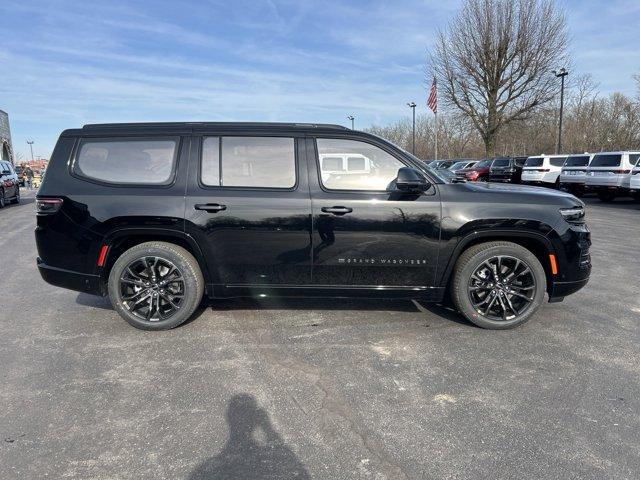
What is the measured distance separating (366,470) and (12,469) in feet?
6.07

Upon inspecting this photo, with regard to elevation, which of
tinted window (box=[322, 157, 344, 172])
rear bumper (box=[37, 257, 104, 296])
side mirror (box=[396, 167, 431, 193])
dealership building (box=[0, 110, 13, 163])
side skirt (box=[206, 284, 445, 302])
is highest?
dealership building (box=[0, 110, 13, 163])

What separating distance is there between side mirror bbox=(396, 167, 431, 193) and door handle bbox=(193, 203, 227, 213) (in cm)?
157

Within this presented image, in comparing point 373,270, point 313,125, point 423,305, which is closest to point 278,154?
point 313,125

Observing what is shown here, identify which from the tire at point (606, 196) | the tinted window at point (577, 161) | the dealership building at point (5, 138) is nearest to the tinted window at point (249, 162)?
the tire at point (606, 196)

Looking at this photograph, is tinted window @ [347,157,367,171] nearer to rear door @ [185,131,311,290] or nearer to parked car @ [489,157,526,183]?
rear door @ [185,131,311,290]

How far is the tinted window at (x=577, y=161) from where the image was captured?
61.9ft

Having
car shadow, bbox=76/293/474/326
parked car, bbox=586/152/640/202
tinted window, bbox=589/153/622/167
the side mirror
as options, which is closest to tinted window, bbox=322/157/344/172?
the side mirror

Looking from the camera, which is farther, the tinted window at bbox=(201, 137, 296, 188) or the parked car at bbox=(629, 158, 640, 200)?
the parked car at bbox=(629, 158, 640, 200)

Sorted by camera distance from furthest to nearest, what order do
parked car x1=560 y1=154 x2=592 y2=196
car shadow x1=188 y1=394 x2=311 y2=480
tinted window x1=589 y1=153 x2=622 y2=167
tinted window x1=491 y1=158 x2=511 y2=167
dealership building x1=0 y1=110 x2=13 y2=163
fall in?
dealership building x1=0 y1=110 x2=13 y2=163 → tinted window x1=491 y1=158 x2=511 y2=167 → parked car x1=560 y1=154 x2=592 y2=196 → tinted window x1=589 y1=153 x2=622 y2=167 → car shadow x1=188 y1=394 x2=311 y2=480

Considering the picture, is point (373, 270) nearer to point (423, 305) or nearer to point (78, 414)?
point (423, 305)

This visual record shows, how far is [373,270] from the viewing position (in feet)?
13.9

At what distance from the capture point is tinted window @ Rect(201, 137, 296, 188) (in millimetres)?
4250

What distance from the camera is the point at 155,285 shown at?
433 cm

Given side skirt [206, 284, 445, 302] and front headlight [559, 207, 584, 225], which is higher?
front headlight [559, 207, 584, 225]
